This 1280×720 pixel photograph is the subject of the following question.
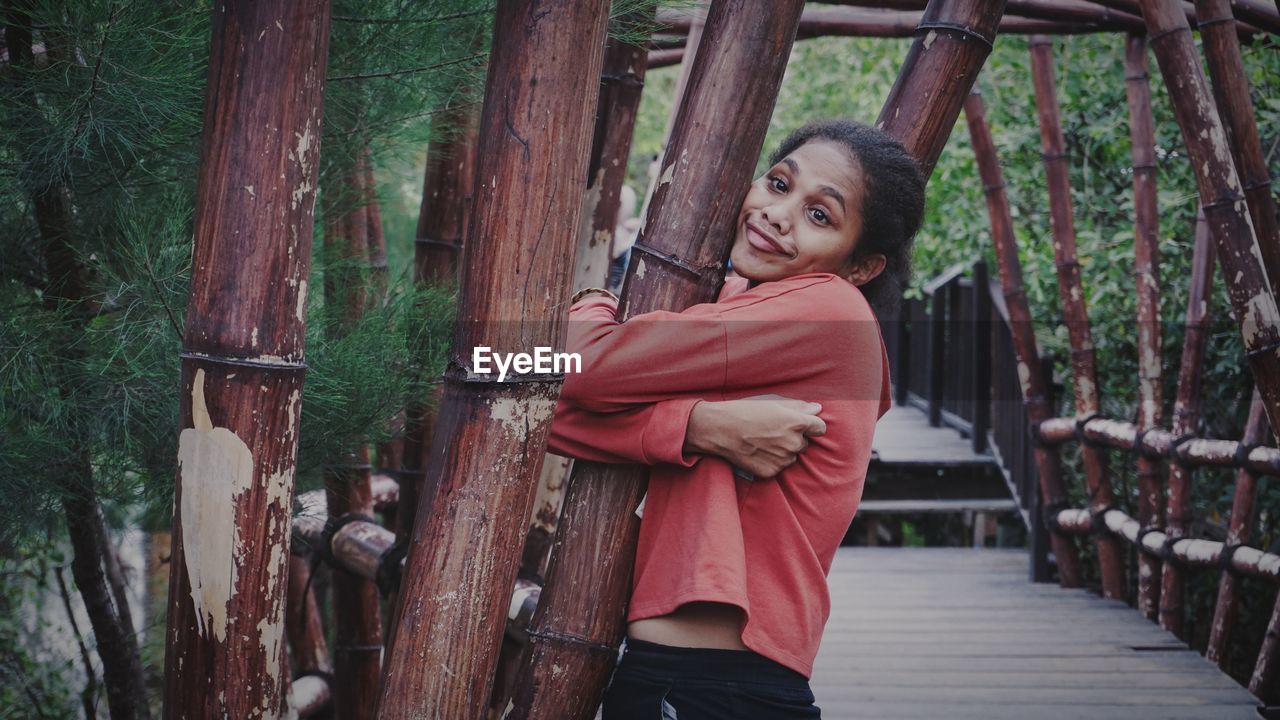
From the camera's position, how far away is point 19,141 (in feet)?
4.99

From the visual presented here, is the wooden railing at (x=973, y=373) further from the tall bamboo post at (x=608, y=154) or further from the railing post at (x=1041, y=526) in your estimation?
the tall bamboo post at (x=608, y=154)

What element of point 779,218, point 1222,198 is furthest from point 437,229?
point 1222,198

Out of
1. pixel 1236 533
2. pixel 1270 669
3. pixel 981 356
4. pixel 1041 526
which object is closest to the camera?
pixel 1270 669

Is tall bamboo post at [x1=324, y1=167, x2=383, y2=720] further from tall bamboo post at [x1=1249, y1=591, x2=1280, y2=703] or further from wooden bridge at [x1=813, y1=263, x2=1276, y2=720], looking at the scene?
tall bamboo post at [x1=1249, y1=591, x2=1280, y2=703]

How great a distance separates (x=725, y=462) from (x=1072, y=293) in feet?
11.7

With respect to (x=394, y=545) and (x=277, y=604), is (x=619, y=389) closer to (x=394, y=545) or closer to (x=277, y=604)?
(x=277, y=604)

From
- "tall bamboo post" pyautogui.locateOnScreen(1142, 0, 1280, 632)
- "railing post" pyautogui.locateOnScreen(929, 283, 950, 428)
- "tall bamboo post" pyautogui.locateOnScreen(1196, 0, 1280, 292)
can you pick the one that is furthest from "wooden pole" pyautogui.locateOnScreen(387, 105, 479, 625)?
"railing post" pyautogui.locateOnScreen(929, 283, 950, 428)

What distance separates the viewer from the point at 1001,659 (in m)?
3.37

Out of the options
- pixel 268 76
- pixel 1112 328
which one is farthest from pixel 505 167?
pixel 1112 328

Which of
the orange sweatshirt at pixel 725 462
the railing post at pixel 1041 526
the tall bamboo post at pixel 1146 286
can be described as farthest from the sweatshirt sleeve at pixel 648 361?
the railing post at pixel 1041 526

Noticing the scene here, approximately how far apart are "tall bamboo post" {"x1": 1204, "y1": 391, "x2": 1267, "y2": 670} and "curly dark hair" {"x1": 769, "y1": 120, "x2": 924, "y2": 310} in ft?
8.81

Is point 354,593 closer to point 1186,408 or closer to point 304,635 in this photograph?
point 304,635

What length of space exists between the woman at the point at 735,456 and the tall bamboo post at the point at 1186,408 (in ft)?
9.92

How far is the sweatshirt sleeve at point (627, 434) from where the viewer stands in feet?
3.88
